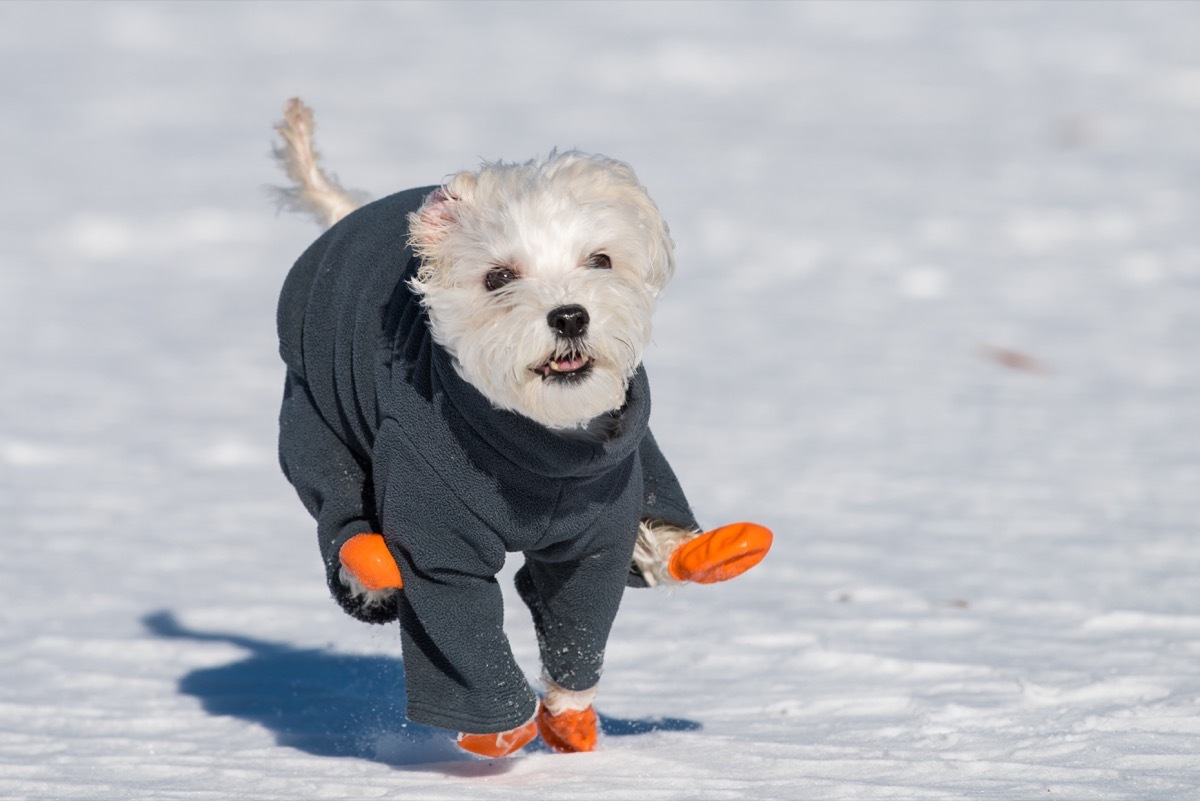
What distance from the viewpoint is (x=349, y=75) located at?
45.9 feet

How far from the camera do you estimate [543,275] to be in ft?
10.7

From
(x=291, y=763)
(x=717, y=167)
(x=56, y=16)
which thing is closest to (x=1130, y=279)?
(x=717, y=167)

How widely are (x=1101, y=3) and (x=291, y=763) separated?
13.5 meters

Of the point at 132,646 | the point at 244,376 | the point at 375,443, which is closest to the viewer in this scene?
the point at 375,443

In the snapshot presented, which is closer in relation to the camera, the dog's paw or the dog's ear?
the dog's ear

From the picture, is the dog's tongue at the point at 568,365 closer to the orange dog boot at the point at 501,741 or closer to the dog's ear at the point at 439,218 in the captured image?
the dog's ear at the point at 439,218

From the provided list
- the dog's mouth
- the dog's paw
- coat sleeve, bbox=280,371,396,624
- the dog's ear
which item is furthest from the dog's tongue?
the dog's paw

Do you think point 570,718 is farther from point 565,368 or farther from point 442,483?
point 565,368

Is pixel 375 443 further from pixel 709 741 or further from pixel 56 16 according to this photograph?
pixel 56 16

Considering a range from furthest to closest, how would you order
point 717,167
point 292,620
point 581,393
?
1. point 717,167
2. point 292,620
3. point 581,393

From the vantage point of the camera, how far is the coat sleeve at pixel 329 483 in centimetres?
377

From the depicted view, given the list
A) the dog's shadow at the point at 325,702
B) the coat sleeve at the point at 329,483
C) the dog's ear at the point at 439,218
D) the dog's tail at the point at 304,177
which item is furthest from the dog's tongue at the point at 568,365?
the dog's tail at the point at 304,177

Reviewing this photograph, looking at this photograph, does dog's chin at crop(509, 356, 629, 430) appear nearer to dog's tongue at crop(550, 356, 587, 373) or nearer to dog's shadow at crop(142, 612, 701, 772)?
dog's tongue at crop(550, 356, 587, 373)

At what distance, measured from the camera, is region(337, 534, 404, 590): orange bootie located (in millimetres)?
3457
